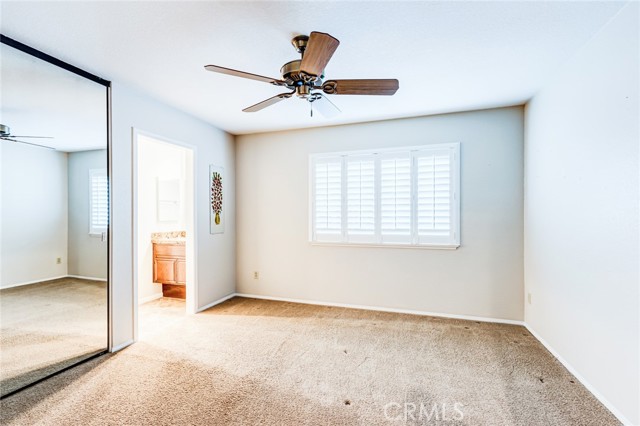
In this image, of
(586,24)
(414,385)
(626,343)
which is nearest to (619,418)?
(626,343)

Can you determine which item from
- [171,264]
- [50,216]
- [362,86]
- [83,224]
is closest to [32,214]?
[50,216]

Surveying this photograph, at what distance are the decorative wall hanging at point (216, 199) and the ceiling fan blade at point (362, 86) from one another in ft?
8.64

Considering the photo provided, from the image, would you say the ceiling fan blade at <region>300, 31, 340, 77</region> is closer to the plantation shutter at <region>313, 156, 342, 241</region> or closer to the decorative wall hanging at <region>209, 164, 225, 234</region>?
the plantation shutter at <region>313, 156, 342, 241</region>

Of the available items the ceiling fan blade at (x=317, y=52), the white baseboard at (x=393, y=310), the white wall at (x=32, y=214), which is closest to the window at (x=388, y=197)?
the white baseboard at (x=393, y=310)

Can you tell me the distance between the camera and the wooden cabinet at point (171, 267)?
464cm

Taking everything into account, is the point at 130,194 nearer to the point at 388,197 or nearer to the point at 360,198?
the point at 360,198

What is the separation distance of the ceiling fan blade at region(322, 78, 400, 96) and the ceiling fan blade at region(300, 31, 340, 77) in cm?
24

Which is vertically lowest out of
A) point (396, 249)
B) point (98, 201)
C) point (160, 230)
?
point (396, 249)

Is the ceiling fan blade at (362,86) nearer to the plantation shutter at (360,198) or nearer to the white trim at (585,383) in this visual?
the plantation shutter at (360,198)

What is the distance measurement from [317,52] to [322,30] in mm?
457

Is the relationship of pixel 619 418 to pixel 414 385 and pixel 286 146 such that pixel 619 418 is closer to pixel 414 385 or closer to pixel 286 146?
pixel 414 385

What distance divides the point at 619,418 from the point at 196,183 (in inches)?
174

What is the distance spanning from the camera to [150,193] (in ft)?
16.0

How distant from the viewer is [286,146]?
4.65m
